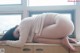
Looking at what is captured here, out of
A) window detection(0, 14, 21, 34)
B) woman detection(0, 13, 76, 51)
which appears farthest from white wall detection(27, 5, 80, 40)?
woman detection(0, 13, 76, 51)

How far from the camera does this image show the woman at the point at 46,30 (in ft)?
7.19

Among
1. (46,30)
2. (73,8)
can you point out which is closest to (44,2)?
(73,8)

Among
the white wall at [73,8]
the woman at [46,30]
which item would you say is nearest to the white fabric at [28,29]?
the woman at [46,30]

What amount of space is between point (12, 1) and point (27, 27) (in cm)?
95

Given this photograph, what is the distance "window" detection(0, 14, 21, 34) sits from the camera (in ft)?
9.90

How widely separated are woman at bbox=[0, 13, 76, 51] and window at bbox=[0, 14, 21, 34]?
2.18ft

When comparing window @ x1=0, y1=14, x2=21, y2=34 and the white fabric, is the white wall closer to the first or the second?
window @ x1=0, y1=14, x2=21, y2=34

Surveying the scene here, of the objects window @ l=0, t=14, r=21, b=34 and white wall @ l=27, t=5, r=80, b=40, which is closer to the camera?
white wall @ l=27, t=5, r=80, b=40

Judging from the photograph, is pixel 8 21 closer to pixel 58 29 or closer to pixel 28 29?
pixel 28 29

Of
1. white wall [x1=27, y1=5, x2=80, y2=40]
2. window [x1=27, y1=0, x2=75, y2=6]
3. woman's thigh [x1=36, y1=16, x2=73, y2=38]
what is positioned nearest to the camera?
woman's thigh [x1=36, y1=16, x2=73, y2=38]

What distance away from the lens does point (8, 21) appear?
304 centimetres

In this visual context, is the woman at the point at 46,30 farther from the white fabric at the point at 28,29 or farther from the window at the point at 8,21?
the window at the point at 8,21

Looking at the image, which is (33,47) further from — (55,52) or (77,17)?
(77,17)

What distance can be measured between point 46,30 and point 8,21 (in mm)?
990
